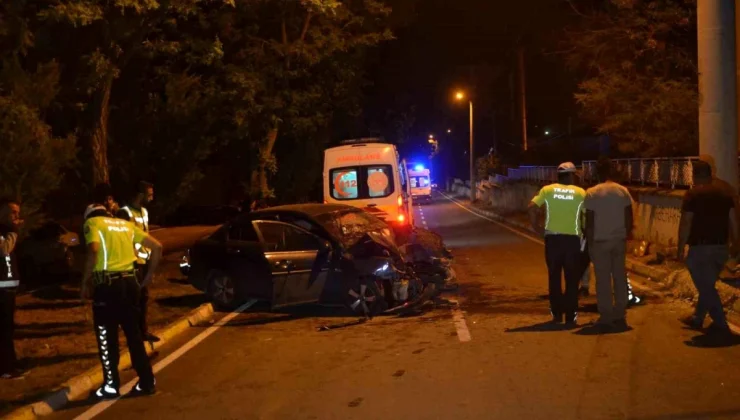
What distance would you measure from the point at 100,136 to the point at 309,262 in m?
6.56

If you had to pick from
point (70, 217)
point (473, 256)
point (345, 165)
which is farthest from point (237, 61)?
point (473, 256)

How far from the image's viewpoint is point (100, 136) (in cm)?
1644

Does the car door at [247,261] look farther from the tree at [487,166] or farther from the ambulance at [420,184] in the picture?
the ambulance at [420,184]

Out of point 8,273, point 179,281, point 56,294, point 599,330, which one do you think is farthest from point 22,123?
point 599,330

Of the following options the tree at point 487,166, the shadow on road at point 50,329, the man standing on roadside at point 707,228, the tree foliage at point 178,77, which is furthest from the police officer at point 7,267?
the tree at point 487,166

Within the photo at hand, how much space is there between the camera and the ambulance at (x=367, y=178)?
20.2 metres

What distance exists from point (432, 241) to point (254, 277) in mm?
3699

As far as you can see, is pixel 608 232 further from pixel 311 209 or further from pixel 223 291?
pixel 223 291

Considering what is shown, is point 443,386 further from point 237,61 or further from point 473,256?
point 237,61

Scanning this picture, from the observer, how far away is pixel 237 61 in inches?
1302

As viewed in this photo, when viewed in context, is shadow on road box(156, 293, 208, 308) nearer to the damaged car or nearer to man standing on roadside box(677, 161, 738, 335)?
the damaged car

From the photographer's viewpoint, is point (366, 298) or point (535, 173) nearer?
point (366, 298)

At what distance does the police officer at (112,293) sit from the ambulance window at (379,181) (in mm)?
12606

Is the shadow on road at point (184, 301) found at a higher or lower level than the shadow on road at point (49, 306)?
lower
